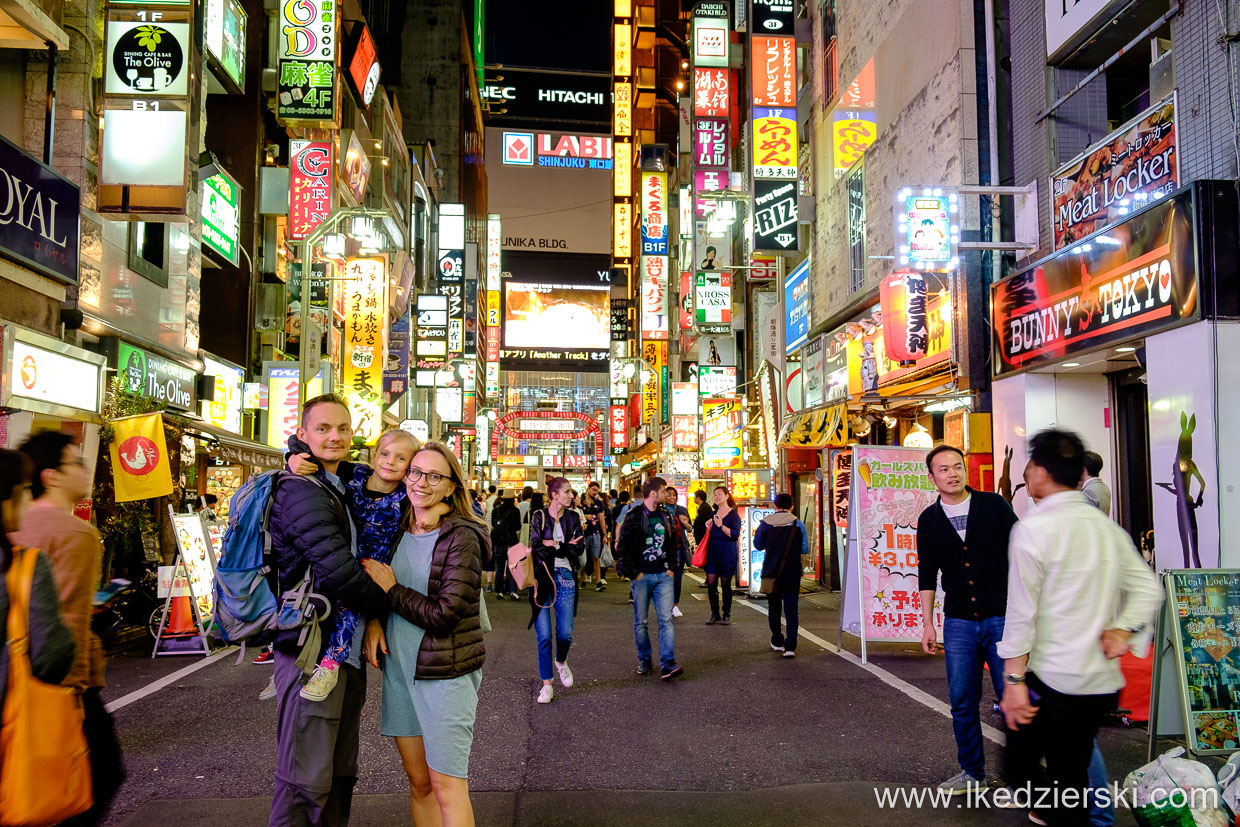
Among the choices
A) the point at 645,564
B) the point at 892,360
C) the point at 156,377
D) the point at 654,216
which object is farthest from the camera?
the point at 654,216

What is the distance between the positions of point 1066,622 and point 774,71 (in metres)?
18.2

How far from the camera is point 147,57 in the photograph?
40.5 ft

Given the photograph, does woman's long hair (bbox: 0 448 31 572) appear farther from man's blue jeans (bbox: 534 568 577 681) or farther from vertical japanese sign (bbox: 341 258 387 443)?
vertical japanese sign (bbox: 341 258 387 443)

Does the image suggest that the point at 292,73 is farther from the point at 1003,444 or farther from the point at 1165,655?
the point at 1165,655

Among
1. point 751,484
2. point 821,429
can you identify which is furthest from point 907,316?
point 751,484

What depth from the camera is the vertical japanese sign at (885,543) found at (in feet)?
30.7

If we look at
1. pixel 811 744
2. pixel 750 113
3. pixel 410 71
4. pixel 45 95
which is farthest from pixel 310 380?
pixel 410 71

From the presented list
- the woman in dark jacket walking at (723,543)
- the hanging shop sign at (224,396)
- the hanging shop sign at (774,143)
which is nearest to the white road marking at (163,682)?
the woman in dark jacket walking at (723,543)

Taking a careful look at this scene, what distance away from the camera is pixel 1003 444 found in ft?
37.7

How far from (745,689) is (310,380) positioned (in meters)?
15.1

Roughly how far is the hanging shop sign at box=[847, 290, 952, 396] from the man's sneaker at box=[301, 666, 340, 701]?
1076 centimetres

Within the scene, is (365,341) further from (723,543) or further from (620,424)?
(620,424)

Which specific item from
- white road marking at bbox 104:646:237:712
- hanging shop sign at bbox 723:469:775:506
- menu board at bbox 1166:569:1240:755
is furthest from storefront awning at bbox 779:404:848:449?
menu board at bbox 1166:569:1240:755

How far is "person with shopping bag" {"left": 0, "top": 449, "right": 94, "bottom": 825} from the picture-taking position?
9.21 feet
